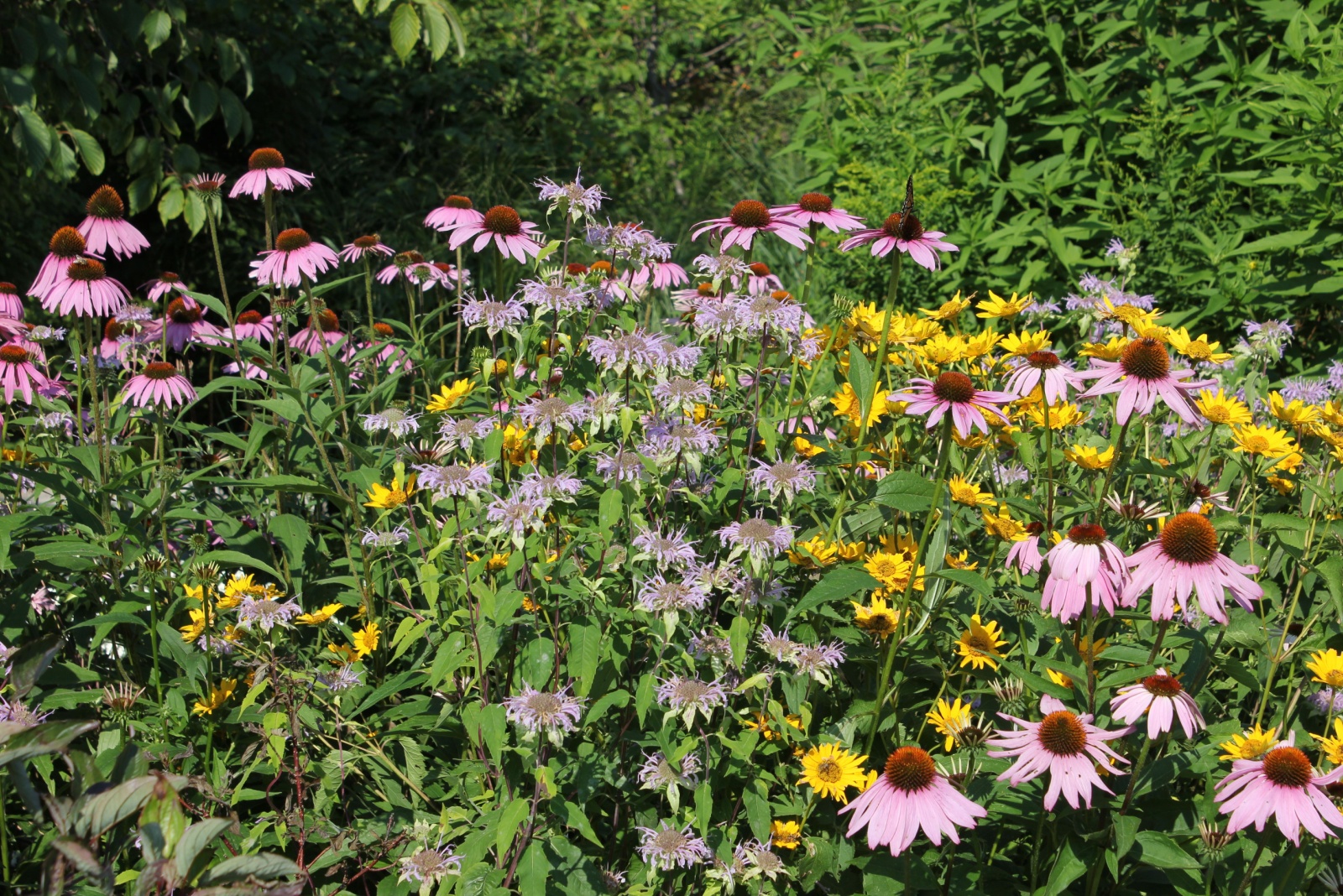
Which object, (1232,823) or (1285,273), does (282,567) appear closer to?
(1232,823)

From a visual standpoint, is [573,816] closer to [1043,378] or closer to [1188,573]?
[1188,573]

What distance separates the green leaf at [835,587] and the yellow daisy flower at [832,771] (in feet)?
0.73

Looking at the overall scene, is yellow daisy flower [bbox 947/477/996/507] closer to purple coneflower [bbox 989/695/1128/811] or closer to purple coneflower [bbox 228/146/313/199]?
purple coneflower [bbox 989/695/1128/811]

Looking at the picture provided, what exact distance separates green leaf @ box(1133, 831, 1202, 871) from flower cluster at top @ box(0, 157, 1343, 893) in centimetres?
5

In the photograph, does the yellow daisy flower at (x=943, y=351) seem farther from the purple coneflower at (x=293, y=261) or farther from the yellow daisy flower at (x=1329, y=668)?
the purple coneflower at (x=293, y=261)

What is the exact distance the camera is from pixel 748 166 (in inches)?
301

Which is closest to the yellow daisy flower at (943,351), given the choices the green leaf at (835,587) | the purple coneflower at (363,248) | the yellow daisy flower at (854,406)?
the yellow daisy flower at (854,406)

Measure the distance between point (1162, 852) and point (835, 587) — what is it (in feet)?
1.95

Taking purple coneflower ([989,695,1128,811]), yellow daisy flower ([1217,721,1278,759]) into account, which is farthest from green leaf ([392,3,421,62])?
yellow daisy flower ([1217,721,1278,759])

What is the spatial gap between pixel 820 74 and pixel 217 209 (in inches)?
132

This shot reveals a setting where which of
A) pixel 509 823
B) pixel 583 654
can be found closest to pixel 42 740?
pixel 509 823

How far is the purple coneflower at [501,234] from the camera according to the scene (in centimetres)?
208

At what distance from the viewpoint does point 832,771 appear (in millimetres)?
1705

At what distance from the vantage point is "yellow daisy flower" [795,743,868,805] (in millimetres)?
1686
